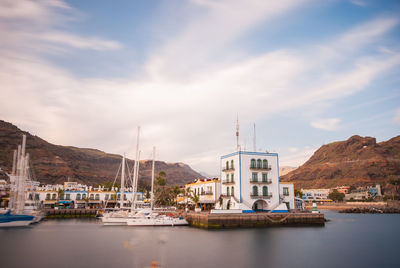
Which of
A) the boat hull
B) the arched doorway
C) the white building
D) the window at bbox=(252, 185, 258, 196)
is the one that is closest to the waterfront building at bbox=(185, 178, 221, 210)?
the white building

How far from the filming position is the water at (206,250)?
25.4m

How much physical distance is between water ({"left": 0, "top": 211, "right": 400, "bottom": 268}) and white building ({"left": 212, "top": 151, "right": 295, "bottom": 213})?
1221cm

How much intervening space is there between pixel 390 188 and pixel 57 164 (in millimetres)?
198786

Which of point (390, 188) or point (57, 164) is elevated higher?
point (57, 164)

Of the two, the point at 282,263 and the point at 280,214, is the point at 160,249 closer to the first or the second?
the point at 282,263

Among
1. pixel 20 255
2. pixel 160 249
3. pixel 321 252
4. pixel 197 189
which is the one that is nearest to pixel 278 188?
pixel 197 189

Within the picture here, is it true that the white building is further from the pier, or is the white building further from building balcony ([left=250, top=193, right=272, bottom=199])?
the pier

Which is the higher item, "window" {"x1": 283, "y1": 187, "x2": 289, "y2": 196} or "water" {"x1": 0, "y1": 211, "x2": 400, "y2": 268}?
"window" {"x1": 283, "y1": 187, "x2": 289, "y2": 196}

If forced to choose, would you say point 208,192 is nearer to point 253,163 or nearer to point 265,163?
point 253,163

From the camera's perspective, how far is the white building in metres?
53.5

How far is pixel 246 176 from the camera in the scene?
5416 cm

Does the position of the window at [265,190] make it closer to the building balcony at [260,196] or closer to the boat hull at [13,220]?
the building balcony at [260,196]

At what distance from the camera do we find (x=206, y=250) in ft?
97.7

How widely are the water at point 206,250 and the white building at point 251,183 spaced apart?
40.0ft
